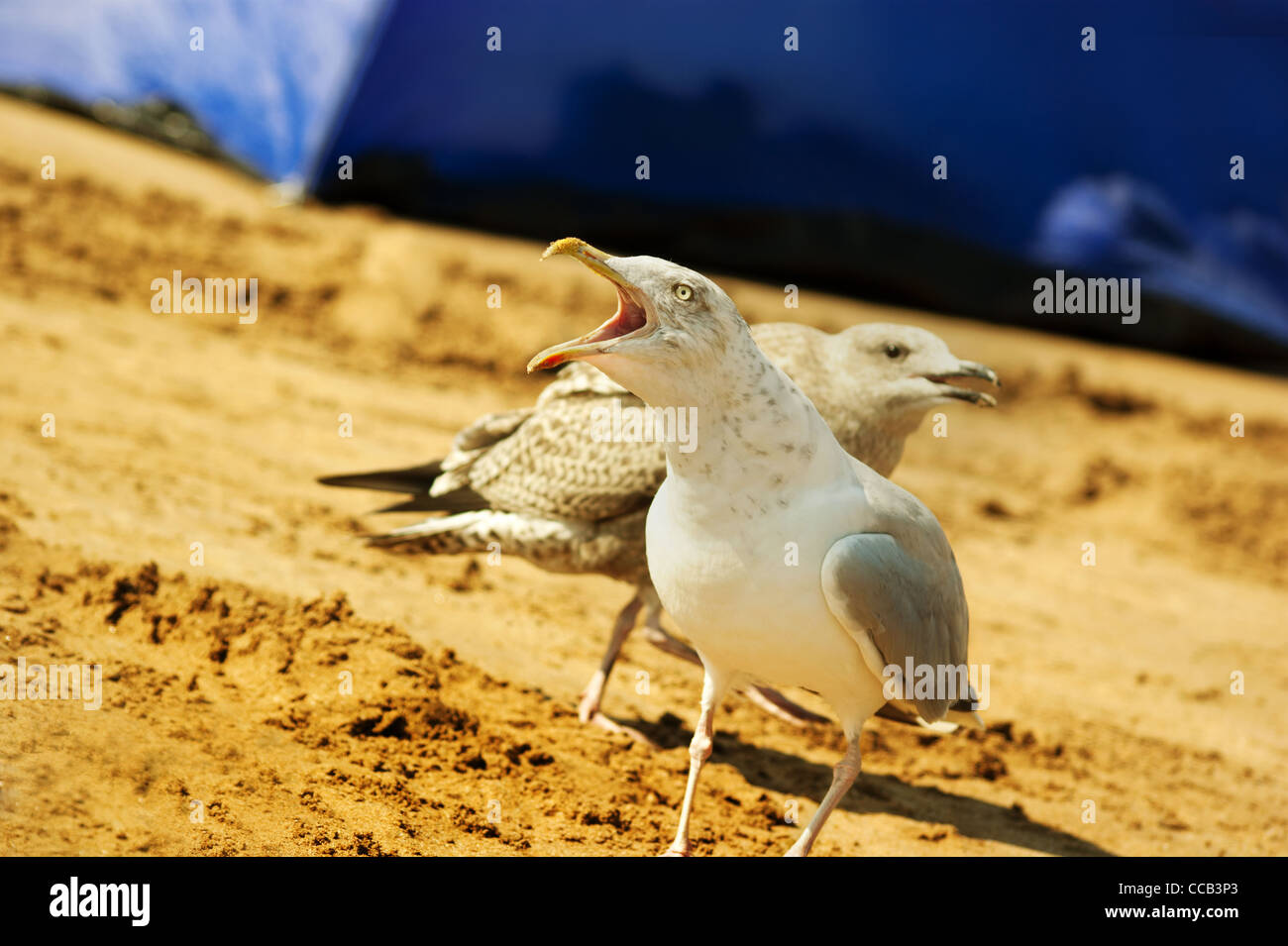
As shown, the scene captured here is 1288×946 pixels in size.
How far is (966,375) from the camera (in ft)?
13.2

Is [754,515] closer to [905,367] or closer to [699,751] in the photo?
[699,751]

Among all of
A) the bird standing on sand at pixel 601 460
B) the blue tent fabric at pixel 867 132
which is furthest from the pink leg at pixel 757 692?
the blue tent fabric at pixel 867 132

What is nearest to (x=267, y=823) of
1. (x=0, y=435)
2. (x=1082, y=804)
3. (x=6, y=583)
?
(x=6, y=583)

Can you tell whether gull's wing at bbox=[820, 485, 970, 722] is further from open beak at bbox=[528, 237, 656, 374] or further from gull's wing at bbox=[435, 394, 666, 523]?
gull's wing at bbox=[435, 394, 666, 523]

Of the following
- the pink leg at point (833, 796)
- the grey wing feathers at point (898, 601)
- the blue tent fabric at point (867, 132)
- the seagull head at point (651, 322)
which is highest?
the blue tent fabric at point (867, 132)

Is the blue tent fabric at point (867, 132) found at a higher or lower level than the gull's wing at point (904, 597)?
higher

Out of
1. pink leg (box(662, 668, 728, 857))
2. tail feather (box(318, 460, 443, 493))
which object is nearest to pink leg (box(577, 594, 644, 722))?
tail feather (box(318, 460, 443, 493))

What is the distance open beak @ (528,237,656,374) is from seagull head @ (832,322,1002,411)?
1533 millimetres

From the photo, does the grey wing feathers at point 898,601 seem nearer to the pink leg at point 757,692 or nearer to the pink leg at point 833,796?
the pink leg at point 833,796

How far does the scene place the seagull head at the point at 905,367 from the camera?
13.2ft

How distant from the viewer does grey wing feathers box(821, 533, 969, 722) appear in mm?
2857

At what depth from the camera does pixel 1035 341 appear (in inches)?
493

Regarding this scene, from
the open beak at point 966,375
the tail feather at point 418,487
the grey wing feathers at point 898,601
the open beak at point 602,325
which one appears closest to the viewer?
the open beak at point 602,325

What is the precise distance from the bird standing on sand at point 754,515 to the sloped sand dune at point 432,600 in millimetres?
894
